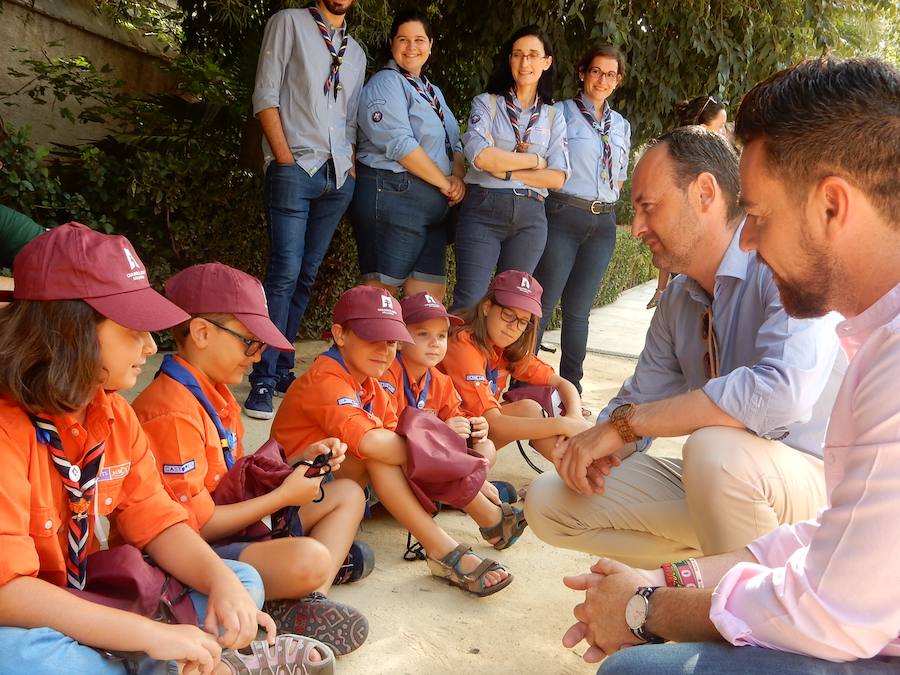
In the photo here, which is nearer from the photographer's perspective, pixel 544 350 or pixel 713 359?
pixel 713 359

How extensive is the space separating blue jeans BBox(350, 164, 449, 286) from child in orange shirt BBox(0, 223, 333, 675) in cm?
231

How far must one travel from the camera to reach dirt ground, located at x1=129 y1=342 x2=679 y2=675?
235 cm

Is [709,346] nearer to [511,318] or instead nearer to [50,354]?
[511,318]

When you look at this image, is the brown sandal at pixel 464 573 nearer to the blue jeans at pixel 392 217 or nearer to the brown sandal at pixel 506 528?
the brown sandal at pixel 506 528

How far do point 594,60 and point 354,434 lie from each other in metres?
2.91

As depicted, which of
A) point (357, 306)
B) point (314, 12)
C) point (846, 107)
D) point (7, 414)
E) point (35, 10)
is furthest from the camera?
point (35, 10)

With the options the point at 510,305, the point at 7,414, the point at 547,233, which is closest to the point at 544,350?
the point at 547,233

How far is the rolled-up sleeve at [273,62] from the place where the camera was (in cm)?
407

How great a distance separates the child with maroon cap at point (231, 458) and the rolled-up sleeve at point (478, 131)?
197 centimetres

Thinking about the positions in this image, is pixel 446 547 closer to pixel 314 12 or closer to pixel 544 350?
pixel 314 12

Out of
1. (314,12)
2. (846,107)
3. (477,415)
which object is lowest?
(477,415)

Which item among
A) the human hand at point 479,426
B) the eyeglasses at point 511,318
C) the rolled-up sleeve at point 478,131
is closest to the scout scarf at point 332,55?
the rolled-up sleeve at point 478,131

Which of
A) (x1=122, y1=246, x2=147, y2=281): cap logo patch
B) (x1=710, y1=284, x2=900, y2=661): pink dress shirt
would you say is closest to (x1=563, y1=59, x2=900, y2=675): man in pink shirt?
(x1=710, y1=284, x2=900, y2=661): pink dress shirt

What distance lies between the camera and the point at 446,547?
110 inches
